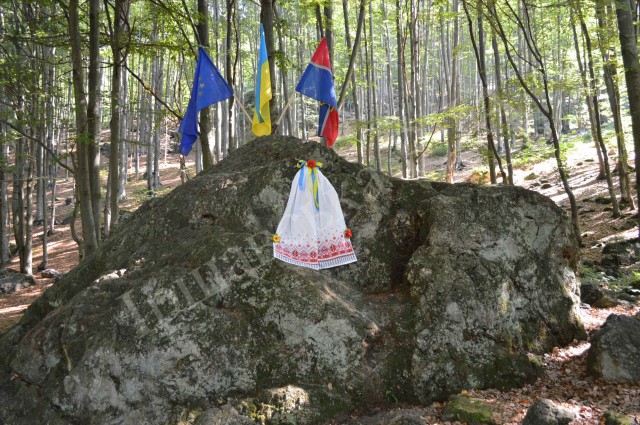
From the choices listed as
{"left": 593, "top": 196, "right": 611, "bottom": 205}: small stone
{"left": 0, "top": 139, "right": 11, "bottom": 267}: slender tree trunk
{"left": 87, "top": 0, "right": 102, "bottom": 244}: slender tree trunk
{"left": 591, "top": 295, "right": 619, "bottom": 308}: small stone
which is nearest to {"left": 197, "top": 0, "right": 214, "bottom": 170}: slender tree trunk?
{"left": 87, "top": 0, "right": 102, "bottom": 244}: slender tree trunk

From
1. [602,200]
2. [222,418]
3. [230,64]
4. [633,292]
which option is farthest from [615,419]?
[602,200]

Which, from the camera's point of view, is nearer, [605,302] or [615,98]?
[605,302]

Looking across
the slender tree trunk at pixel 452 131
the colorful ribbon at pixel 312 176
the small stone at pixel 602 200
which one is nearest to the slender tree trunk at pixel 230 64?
the colorful ribbon at pixel 312 176

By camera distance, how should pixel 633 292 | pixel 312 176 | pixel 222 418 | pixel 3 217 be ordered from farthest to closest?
pixel 3 217, pixel 633 292, pixel 312 176, pixel 222 418

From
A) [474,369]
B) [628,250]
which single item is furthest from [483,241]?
[628,250]

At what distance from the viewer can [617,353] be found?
4.39 m

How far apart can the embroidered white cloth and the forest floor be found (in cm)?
177

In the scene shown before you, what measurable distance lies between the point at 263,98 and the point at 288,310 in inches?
169

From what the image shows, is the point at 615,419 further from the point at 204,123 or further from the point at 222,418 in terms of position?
the point at 204,123

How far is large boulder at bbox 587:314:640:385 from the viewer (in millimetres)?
4305

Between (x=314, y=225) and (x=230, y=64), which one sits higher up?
(x=230, y=64)

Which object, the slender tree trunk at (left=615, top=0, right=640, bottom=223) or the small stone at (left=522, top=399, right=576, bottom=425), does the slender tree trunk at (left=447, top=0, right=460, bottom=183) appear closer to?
the slender tree trunk at (left=615, top=0, right=640, bottom=223)

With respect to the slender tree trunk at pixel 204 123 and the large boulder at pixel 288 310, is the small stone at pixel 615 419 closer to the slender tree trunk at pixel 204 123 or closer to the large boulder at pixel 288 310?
the large boulder at pixel 288 310

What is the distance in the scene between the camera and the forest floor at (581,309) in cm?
402
